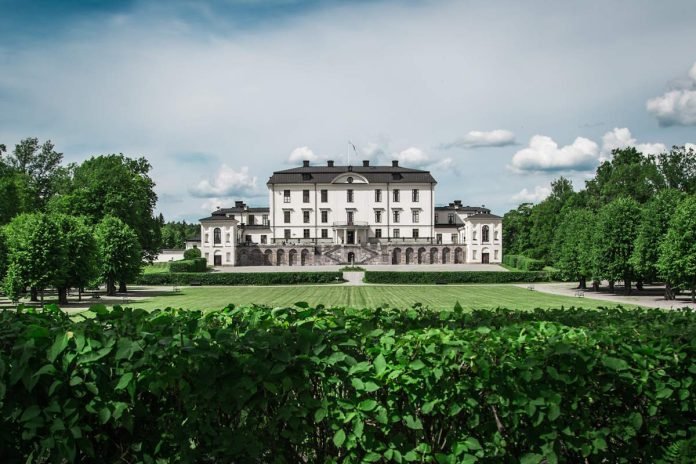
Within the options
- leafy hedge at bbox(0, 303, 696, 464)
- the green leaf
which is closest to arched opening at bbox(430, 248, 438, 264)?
leafy hedge at bbox(0, 303, 696, 464)

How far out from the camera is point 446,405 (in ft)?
10.3

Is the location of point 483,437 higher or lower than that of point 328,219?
lower

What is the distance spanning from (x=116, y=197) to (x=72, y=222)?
13.1m

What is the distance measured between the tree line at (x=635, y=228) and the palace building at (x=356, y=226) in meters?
15.0

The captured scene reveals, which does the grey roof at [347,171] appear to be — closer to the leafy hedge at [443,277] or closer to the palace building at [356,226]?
the palace building at [356,226]

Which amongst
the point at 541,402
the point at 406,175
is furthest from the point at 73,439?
the point at 406,175

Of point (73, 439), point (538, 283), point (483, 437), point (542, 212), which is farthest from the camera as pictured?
point (542, 212)

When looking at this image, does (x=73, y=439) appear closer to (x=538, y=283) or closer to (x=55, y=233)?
(x=55, y=233)

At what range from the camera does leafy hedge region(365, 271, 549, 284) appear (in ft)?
149

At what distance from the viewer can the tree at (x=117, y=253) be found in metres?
34.4

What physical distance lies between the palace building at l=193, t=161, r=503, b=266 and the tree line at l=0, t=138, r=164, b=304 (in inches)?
835

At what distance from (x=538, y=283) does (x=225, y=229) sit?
41.7m

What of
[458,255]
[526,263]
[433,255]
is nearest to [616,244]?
[526,263]

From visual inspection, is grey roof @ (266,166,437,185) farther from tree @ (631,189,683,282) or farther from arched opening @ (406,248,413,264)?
tree @ (631,189,683,282)
